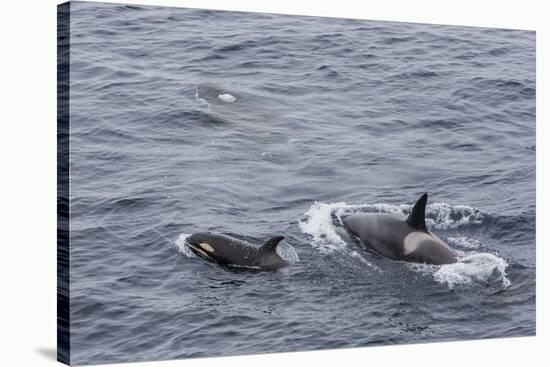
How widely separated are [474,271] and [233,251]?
14.5ft

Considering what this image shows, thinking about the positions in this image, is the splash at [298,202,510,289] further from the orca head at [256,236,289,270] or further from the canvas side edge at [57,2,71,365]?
the canvas side edge at [57,2,71,365]

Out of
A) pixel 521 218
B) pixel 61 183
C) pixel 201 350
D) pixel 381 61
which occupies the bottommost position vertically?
pixel 201 350

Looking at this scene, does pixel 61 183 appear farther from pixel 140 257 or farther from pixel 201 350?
pixel 201 350

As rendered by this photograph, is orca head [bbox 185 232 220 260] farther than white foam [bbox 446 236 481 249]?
No

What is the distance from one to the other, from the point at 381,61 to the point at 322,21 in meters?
1.41

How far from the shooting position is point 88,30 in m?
15.3

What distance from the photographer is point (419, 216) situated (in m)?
17.3

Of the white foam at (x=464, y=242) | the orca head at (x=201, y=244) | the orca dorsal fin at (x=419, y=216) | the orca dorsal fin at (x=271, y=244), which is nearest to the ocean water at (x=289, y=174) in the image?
the white foam at (x=464, y=242)

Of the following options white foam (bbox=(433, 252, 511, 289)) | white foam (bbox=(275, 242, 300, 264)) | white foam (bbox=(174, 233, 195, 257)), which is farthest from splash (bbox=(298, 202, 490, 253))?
white foam (bbox=(174, 233, 195, 257))

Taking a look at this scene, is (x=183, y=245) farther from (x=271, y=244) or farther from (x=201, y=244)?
(x=271, y=244)

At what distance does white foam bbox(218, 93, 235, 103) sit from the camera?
16.5 m

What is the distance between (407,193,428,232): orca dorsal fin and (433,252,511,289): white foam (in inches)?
32.0

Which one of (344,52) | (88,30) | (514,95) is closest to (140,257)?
(88,30)

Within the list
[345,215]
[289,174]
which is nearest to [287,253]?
[289,174]
